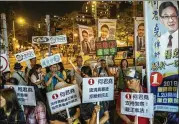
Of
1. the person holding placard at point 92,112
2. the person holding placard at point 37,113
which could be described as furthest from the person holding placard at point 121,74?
the person holding placard at point 37,113

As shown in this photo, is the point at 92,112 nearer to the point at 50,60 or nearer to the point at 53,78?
the point at 53,78

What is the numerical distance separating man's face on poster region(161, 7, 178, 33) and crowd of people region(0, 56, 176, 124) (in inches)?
33.7

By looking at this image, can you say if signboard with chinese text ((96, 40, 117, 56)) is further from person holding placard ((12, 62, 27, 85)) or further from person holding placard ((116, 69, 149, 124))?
person holding placard ((12, 62, 27, 85))

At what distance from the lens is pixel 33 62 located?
537cm

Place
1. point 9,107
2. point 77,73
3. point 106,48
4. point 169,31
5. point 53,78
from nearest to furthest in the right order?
1. point 9,107
2. point 169,31
3. point 53,78
4. point 77,73
5. point 106,48

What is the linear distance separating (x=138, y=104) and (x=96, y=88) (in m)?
0.65

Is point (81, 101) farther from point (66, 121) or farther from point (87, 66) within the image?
point (87, 66)

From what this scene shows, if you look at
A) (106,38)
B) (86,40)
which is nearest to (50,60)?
(86,40)

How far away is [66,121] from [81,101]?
0.38 m

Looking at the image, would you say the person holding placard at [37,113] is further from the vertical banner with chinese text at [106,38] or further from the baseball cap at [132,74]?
the baseball cap at [132,74]

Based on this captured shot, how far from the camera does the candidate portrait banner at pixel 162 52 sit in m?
4.99

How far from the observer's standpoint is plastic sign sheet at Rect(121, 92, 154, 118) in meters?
4.87

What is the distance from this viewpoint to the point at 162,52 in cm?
501

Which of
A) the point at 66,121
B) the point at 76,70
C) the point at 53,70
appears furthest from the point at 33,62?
the point at 66,121
